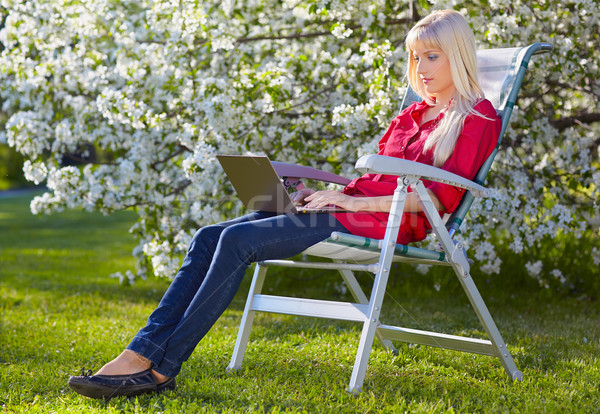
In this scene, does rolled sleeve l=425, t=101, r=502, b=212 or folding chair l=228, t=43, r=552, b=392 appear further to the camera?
rolled sleeve l=425, t=101, r=502, b=212

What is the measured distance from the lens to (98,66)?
4.73 m

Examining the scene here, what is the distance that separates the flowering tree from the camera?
403cm

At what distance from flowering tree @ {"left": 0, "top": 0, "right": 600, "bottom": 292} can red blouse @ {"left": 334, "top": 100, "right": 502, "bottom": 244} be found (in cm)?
105

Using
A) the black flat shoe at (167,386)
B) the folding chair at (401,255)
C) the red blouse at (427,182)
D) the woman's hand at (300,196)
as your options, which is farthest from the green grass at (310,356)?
the woman's hand at (300,196)

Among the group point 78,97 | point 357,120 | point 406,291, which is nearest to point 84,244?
point 78,97

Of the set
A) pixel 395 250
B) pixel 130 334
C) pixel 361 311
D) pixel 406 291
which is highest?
pixel 395 250

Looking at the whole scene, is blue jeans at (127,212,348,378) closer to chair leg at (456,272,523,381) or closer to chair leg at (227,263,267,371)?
chair leg at (227,263,267,371)

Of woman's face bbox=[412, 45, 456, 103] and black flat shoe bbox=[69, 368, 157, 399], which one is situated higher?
woman's face bbox=[412, 45, 456, 103]

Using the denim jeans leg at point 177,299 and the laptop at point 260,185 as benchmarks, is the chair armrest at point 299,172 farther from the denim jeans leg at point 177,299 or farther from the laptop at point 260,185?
the denim jeans leg at point 177,299

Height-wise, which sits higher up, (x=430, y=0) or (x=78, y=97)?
(x=430, y=0)

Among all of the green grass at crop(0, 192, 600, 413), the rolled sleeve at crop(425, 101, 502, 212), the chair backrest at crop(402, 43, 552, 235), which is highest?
the chair backrest at crop(402, 43, 552, 235)

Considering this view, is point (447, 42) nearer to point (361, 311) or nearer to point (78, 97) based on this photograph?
point (361, 311)


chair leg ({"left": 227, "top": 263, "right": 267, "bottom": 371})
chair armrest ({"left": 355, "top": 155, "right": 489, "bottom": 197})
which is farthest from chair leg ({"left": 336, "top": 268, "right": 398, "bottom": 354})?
chair armrest ({"left": 355, "top": 155, "right": 489, "bottom": 197})

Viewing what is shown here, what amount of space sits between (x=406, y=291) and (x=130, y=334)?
2145 mm
